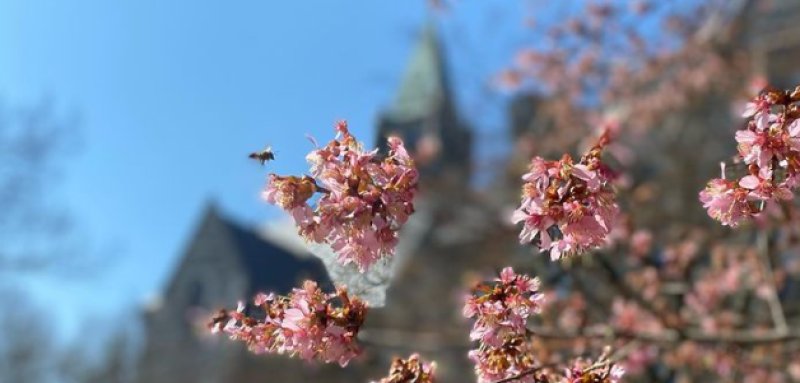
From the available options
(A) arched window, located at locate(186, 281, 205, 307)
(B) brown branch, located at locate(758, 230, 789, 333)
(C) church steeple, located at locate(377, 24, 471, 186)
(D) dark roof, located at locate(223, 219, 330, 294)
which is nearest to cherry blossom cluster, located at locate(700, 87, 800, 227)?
(B) brown branch, located at locate(758, 230, 789, 333)

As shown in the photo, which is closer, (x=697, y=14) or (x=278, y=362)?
(x=697, y=14)

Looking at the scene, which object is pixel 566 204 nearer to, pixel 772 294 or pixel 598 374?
pixel 598 374

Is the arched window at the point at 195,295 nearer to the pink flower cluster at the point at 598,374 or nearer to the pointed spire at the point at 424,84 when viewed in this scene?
the pointed spire at the point at 424,84

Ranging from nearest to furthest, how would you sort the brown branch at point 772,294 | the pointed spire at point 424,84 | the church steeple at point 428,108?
the brown branch at point 772,294
the church steeple at point 428,108
the pointed spire at point 424,84

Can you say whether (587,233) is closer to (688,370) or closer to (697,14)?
(688,370)

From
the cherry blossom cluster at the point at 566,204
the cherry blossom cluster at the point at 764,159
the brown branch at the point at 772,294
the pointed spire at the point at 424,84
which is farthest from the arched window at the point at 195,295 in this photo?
the cherry blossom cluster at the point at 764,159

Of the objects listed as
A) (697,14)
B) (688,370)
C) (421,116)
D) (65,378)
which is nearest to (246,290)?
(65,378)
